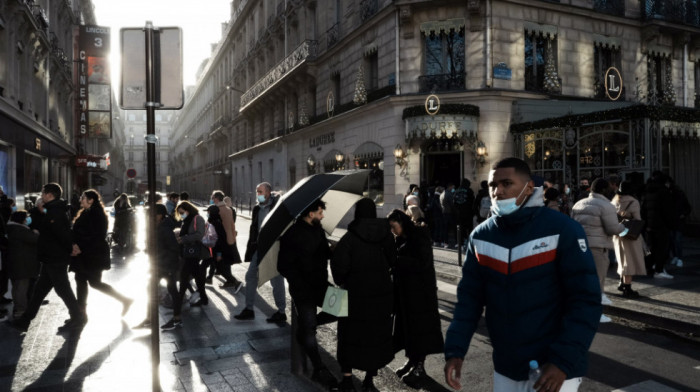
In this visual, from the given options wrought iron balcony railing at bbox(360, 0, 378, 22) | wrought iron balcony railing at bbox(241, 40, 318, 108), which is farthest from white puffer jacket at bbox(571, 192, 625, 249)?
wrought iron balcony railing at bbox(241, 40, 318, 108)

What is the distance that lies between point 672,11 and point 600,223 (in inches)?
712

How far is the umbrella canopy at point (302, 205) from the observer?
4059mm

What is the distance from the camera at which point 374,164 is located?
19.2 metres

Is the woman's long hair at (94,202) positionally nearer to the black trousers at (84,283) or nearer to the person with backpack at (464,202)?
the black trousers at (84,283)

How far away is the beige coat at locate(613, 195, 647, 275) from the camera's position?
7484 mm

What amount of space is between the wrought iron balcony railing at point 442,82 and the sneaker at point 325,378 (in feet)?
46.1

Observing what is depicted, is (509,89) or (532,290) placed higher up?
(509,89)

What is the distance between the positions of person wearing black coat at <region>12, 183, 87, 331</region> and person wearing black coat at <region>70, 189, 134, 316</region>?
5.0 inches

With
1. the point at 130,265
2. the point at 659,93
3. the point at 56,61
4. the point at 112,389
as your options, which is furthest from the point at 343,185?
Answer: the point at 56,61

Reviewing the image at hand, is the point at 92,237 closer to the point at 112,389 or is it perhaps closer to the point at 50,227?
the point at 50,227

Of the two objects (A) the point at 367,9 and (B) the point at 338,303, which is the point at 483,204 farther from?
(A) the point at 367,9

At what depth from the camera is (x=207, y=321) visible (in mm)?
6586

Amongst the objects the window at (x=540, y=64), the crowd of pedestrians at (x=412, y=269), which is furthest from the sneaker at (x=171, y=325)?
the window at (x=540, y=64)

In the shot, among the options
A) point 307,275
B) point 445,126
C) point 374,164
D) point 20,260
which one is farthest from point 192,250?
point 374,164
